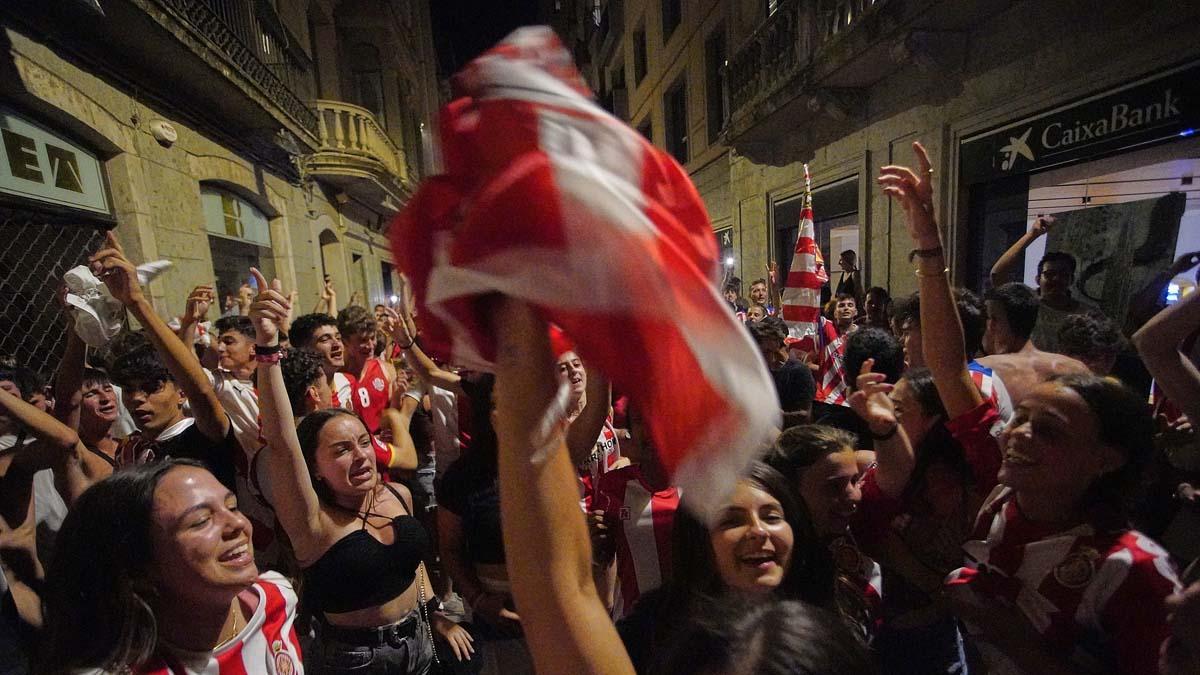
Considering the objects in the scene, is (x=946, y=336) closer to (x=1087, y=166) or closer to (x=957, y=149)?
(x=1087, y=166)

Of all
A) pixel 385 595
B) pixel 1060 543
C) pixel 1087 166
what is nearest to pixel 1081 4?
pixel 1087 166

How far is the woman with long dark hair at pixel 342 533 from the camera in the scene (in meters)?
1.64

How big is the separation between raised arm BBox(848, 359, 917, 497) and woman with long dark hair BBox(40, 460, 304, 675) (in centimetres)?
175

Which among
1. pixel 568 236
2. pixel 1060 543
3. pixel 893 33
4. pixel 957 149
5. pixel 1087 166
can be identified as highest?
pixel 893 33

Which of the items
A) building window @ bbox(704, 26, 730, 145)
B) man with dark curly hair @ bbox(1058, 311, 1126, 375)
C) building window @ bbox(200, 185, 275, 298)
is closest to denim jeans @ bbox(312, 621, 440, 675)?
man with dark curly hair @ bbox(1058, 311, 1126, 375)

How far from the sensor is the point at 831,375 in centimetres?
398

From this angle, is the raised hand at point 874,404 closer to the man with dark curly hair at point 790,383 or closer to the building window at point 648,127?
the man with dark curly hair at point 790,383

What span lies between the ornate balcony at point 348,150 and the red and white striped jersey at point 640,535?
34.1 feet

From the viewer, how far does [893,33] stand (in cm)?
554

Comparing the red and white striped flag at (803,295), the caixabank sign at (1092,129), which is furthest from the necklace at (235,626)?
the caixabank sign at (1092,129)

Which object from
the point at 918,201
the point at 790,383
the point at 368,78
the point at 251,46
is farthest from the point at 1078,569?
the point at 368,78

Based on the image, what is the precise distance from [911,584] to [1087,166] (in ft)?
16.3

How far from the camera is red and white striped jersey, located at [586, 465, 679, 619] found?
1767mm

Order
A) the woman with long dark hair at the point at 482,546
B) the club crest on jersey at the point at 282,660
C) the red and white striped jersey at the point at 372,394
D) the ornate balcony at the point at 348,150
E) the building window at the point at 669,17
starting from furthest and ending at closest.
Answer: the building window at the point at 669,17 → the ornate balcony at the point at 348,150 → the red and white striped jersey at the point at 372,394 → the woman with long dark hair at the point at 482,546 → the club crest on jersey at the point at 282,660
